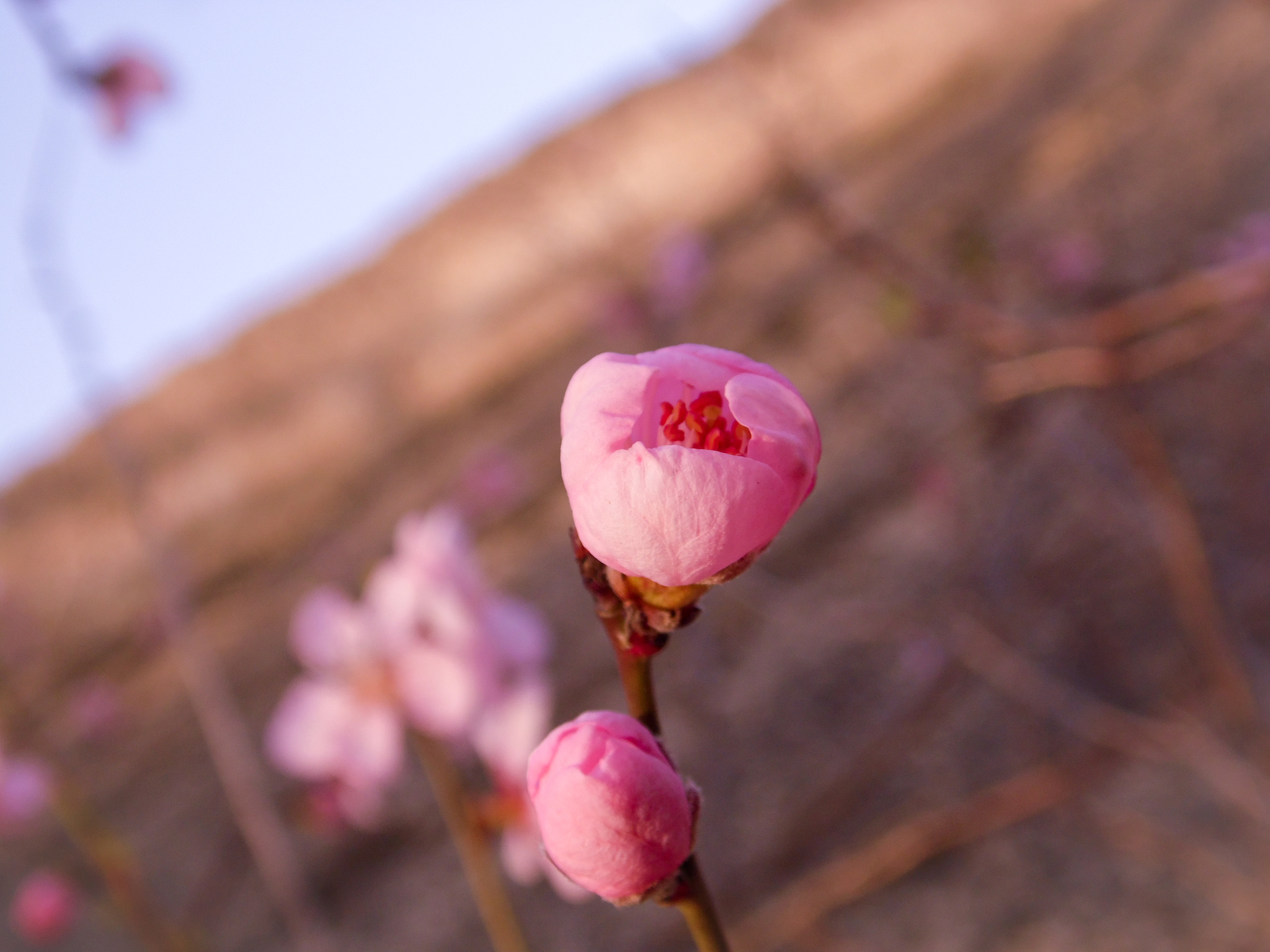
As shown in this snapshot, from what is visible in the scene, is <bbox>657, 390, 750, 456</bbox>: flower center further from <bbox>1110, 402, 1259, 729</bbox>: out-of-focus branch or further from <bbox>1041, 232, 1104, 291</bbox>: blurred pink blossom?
<bbox>1041, 232, 1104, 291</bbox>: blurred pink blossom

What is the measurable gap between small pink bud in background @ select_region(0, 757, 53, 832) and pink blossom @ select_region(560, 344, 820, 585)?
4.11 ft

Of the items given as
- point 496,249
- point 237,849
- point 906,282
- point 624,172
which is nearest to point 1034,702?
point 906,282

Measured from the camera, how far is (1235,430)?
2057 millimetres

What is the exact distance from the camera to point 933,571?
2.18 m

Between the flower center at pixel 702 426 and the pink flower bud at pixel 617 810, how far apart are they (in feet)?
0.26

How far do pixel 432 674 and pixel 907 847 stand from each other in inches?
13.9

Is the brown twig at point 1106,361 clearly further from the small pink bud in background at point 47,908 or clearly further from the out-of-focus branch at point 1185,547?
the small pink bud in background at point 47,908

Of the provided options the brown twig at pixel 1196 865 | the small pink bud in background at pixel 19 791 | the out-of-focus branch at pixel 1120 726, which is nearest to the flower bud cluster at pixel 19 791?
the small pink bud in background at pixel 19 791

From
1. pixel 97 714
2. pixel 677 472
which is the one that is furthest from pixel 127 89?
pixel 97 714

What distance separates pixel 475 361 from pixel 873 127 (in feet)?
10.3

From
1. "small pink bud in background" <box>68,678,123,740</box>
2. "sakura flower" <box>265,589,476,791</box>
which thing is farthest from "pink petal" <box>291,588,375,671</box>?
"small pink bud in background" <box>68,678,123,740</box>

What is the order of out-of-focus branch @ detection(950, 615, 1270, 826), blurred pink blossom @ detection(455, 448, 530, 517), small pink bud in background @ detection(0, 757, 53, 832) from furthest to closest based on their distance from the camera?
1. blurred pink blossom @ detection(455, 448, 530, 517)
2. small pink bud in background @ detection(0, 757, 53, 832)
3. out-of-focus branch @ detection(950, 615, 1270, 826)

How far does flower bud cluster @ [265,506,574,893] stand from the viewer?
64 centimetres

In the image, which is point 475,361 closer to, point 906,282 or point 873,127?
point 873,127
